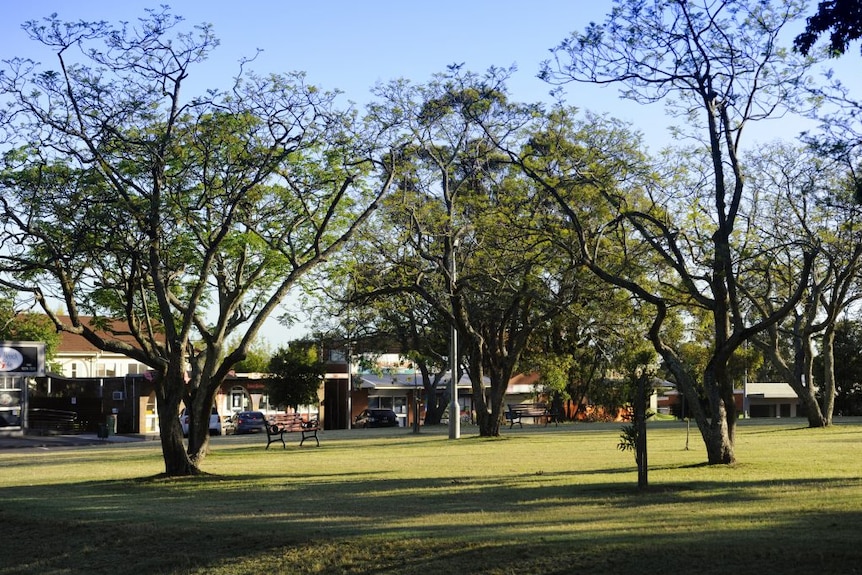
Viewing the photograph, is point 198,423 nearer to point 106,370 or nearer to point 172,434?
point 172,434

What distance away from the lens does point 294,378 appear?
58.8 meters

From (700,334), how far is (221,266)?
24.8 metres

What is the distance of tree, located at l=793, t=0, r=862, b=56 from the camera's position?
11.7m

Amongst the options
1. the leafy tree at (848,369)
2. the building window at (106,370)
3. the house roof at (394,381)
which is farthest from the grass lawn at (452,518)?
the building window at (106,370)

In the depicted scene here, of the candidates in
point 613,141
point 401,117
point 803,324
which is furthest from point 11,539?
point 803,324

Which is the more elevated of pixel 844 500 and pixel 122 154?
pixel 122 154

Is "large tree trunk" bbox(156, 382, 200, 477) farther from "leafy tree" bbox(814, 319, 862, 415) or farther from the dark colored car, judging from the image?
"leafy tree" bbox(814, 319, 862, 415)

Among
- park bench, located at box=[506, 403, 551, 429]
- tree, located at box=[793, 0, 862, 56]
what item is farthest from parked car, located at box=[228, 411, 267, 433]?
tree, located at box=[793, 0, 862, 56]

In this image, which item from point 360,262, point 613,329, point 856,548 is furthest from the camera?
point 613,329

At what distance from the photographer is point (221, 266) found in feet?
76.0

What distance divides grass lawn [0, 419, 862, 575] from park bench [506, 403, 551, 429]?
2447 cm

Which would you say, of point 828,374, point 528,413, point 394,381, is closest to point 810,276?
point 828,374

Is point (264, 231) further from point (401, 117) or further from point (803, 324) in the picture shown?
point (803, 324)

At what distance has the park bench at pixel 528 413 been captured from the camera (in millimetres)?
47250
